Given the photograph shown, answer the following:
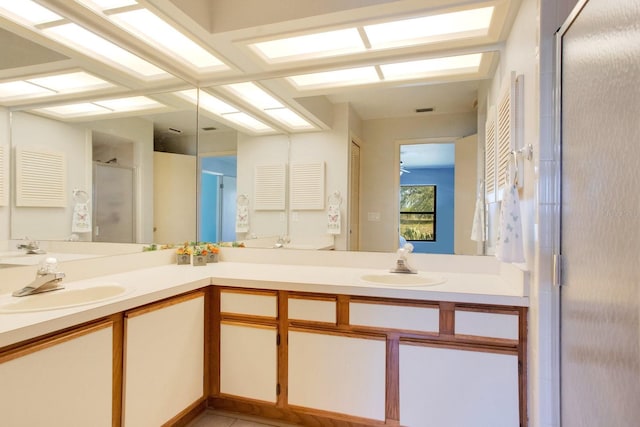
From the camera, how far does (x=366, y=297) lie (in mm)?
1804

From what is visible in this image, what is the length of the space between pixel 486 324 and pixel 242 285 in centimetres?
132

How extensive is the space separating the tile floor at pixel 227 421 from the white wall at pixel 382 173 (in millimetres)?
1228

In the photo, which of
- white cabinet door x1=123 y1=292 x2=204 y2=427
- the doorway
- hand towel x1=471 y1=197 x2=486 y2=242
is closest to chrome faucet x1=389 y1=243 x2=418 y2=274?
hand towel x1=471 y1=197 x2=486 y2=242

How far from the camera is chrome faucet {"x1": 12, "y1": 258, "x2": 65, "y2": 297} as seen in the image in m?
1.52

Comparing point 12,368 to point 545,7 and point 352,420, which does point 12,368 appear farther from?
point 545,7

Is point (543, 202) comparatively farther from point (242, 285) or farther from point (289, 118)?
point (289, 118)

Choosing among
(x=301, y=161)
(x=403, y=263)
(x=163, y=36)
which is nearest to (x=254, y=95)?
(x=301, y=161)

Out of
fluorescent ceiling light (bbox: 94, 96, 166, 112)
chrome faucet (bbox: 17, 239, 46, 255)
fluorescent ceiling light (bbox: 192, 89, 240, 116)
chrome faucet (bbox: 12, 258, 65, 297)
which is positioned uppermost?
fluorescent ceiling light (bbox: 192, 89, 240, 116)

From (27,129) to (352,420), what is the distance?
222 centimetres

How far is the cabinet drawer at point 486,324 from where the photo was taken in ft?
5.30

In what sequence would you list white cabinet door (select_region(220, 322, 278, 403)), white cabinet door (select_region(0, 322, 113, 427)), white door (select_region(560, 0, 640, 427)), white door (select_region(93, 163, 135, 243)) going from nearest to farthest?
white door (select_region(560, 0, 640, 427)) < white cabinet door (select_region(0, 322, 113, 427)) < white cabinet door (select_region(220, 322, 278, 403)) < white door (select_region(93, 163, 135, 243))

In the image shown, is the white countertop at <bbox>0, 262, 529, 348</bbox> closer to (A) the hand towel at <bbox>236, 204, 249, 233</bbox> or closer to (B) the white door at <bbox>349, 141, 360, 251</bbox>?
(B) the white door at <bbox>349, 141, 360, 251</bbox>

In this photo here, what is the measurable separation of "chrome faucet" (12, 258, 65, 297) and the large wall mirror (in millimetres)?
224

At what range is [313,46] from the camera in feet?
7.25
